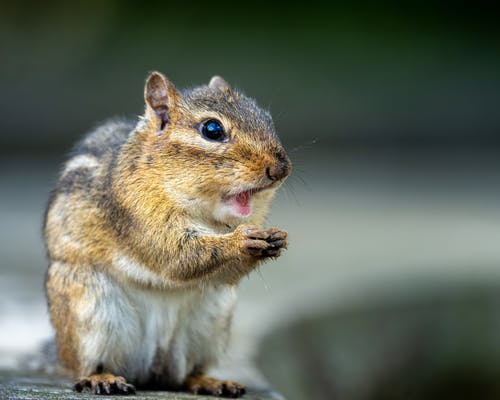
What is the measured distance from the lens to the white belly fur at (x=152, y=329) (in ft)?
14.4

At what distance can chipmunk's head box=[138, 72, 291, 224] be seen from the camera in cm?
413

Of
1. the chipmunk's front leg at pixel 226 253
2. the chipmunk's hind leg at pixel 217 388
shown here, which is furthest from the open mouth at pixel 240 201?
the chipmunk's hind leg at pixel 217 388

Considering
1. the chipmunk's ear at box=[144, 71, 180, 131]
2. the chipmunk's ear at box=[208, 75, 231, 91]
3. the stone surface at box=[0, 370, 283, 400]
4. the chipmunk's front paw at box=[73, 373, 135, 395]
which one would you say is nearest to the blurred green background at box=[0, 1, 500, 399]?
the chipmunk's ear at box=[208, 75, 231, 91]

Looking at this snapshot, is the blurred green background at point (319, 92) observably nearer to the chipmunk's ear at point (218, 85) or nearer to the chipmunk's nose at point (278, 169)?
the chipmunk's ear at point (218, 85)

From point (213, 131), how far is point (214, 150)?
0.10 m

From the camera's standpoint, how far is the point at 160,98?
4559 millimetres

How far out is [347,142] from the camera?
14.3 m

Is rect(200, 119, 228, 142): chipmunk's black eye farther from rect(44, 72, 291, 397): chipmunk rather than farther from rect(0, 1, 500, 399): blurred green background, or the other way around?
rect(0, 1, 500, 399): blurred green background

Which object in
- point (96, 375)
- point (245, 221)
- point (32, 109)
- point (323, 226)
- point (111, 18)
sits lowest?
point (96, 375)

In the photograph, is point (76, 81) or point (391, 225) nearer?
point (391, 225)

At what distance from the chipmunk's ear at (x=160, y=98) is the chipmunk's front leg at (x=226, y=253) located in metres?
0.58

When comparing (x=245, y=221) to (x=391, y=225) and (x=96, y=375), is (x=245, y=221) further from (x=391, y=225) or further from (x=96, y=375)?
(x=391, y=225)

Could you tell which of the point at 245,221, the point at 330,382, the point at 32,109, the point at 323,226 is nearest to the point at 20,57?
the point at 32,109

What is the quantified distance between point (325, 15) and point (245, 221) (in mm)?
10090
